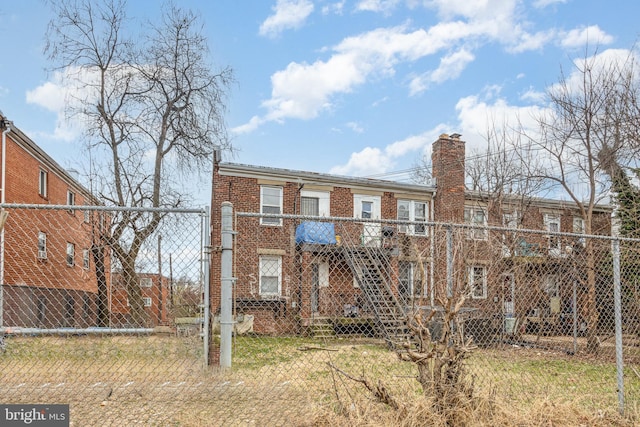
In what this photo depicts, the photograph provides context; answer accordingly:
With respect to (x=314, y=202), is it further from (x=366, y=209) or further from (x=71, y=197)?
(x=71, y=197)

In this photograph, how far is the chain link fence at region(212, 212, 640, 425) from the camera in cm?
379

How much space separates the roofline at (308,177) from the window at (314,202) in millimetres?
439

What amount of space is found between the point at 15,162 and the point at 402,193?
556 inches

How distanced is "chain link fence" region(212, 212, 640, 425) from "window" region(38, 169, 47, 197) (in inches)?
377

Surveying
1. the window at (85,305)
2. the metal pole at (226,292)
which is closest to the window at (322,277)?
the metal pole at (226,292)

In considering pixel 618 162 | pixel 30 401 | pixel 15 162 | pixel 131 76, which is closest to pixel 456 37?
pixel 618 162

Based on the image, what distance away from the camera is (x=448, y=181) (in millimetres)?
18844

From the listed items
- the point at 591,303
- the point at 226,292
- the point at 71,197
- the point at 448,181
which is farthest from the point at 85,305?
the point at 71,197

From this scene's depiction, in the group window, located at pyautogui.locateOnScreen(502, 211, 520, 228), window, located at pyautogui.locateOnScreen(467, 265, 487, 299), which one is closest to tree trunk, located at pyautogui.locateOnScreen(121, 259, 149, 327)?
window, located at pyautogui.locateOnScreen(467, 265, 487, 299)

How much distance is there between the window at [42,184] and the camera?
18.8m

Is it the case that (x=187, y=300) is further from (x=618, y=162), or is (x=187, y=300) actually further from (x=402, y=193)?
(x=402, y=193)

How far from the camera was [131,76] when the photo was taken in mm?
17344

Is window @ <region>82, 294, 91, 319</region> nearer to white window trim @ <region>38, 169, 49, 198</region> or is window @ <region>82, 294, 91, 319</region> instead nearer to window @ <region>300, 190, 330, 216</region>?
window @ <region>300, 190, 330, 216</region>

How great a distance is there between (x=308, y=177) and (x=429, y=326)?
12990mm
